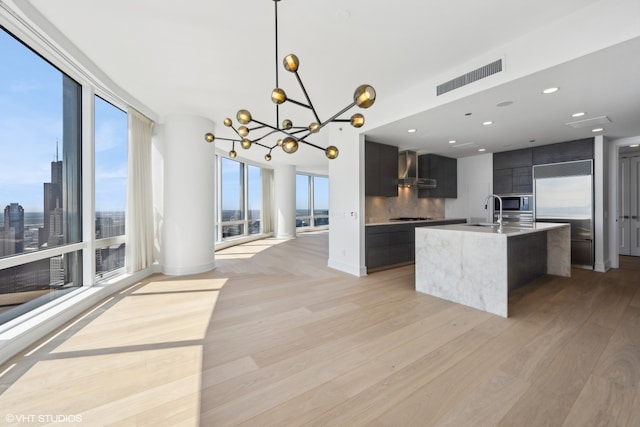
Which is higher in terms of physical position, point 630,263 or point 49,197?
point 49,197

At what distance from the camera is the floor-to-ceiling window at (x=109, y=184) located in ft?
12.2

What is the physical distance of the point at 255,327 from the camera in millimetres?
2695

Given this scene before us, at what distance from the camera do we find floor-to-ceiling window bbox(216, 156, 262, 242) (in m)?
7.82

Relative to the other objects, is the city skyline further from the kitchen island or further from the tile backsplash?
the tile backsplash

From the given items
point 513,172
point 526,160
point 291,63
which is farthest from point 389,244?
point 291,63

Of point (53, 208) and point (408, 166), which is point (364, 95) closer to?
point (53, 208)

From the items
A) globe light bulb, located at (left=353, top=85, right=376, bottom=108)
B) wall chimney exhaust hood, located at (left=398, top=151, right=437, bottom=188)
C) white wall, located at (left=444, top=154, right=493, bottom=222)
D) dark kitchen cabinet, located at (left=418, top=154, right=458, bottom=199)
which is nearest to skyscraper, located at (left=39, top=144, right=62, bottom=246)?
globe light bulb, located at (left=353, top=85, right=376, bottom=108)

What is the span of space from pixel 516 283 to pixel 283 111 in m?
4.71

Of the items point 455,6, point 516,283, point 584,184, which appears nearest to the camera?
point 455,6

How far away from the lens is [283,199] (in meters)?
10.3

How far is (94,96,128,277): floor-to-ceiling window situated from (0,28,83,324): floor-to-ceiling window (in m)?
0.32

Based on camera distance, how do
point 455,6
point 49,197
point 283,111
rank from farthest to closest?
point 283,111 < point 49,197 < point 455,6

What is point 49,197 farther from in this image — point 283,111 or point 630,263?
point 630,263

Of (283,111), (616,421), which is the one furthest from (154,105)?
(616,421)
